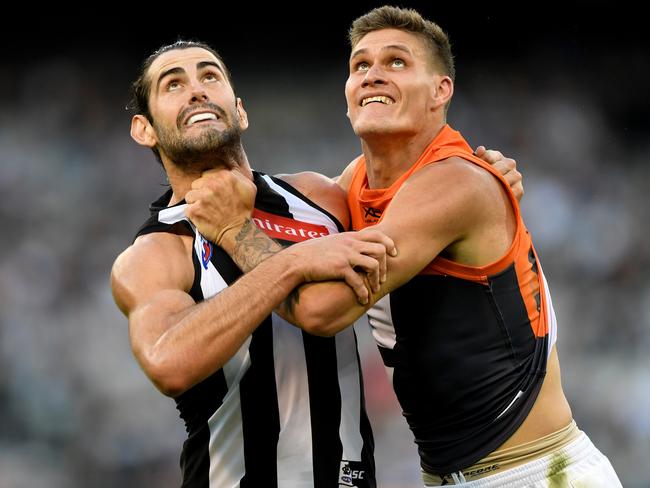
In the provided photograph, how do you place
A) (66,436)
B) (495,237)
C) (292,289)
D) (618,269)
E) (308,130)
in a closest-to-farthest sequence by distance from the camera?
(292,289) < (495,237) < (66,436) < (618,269) < (308,130)

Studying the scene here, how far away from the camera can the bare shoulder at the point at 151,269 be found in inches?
151

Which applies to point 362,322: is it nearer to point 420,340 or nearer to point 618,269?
point 618,269

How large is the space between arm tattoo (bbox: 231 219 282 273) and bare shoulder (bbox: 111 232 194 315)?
247mm

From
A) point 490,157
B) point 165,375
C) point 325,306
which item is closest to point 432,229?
point 325,306

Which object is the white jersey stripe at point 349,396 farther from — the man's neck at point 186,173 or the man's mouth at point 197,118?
the man's mouth at point 197,118

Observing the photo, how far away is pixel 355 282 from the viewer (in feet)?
11.6

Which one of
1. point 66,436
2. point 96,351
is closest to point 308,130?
point 96,351

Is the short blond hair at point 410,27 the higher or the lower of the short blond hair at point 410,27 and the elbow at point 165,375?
the higher

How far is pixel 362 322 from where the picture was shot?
27.6ft

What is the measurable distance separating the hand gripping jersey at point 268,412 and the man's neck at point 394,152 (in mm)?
847

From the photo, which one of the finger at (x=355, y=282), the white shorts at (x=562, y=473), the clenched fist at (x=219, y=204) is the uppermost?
the clenched fist at (x=219, y=204)

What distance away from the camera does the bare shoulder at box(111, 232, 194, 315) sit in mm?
3844

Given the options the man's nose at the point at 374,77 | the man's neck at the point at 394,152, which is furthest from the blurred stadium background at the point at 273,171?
the man's nose at the point at 374,77

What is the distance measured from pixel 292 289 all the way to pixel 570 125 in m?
6.40
